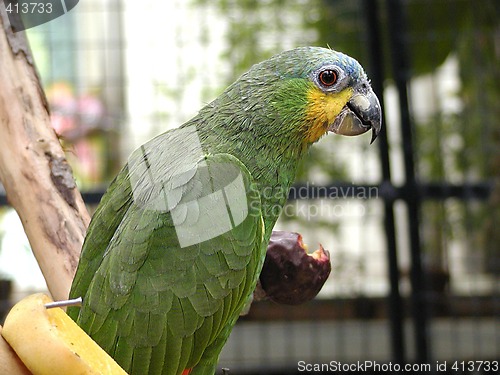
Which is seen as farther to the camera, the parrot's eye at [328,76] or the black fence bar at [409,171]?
the black fence bar at [409,171]

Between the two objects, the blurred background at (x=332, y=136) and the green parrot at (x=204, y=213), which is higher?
the green parrot at (x=204, y=213)

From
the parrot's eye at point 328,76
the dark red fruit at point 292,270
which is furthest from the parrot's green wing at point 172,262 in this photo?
the parrot's eye at point 328,76

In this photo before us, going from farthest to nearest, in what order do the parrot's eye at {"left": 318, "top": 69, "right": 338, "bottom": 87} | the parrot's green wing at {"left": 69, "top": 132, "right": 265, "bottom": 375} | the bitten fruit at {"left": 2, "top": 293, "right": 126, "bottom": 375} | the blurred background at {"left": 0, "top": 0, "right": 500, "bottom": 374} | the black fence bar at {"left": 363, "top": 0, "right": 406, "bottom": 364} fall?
1. the blurred background at {"left": 0, "top": 0, "right": 500, "bottom": 374}
2. the black fence bar at {"left": 363, "top": 0, "right": 406, "bottom": 364}
3. the parrot's eye at {"left": 318, "top": 69, "right": 338, "bottom": 87}
4. the parrot's green wing at {"left": 69, "top": 132, "right": 265, "bottom": 375}
5. the bitten fruit at {"left": 2, "top": 293, "right": 126, "bottom": 375}

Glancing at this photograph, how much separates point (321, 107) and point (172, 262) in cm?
37

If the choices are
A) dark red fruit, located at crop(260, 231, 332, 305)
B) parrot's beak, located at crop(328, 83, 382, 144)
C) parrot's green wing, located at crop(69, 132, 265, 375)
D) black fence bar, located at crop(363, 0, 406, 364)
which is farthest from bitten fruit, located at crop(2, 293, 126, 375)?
black fence bar, located at crop(363, 0, 406, 364)

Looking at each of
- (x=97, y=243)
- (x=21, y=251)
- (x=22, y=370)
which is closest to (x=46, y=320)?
(x=22, y=370)

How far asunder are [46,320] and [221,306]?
0.39 m

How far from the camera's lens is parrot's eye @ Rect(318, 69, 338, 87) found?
1117 mm

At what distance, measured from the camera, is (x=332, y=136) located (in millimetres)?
2512

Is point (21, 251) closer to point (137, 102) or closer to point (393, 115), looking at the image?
point (137, 102)

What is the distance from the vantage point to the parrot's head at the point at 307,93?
1.12 meters

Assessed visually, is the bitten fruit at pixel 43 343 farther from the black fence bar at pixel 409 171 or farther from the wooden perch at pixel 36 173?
the black fence bar at pixel 409 171

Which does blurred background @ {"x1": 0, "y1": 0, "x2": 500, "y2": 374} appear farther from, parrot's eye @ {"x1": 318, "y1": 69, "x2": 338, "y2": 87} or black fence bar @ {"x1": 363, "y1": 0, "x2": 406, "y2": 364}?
parrot's eye @ {"x1": 318, "y1": 69, "x2": 338, "y2": 87}

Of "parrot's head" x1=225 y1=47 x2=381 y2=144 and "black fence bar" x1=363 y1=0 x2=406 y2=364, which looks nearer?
"parrot's head" x1=225 y1=47 x2=381 y2=144
